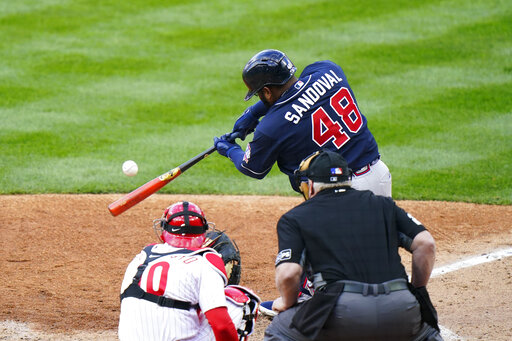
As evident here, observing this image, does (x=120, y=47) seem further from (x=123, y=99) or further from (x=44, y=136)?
(x=44, y=136)

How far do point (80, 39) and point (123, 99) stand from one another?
2.60 m

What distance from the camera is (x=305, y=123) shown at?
4957 mm

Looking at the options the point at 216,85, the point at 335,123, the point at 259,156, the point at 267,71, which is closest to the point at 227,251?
the point at 259,156

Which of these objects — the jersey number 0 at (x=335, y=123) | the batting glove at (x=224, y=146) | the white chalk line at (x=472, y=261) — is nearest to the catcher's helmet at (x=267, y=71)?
the jersey number 0 at (x=335, y=123)

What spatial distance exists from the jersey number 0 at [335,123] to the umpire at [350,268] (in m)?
1.01

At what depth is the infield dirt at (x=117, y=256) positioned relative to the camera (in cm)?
541

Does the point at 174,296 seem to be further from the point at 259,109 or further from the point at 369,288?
the point at 259,109

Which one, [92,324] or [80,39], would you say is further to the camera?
[80,39]

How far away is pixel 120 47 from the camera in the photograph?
12367 mm

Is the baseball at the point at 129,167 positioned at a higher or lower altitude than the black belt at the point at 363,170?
lower

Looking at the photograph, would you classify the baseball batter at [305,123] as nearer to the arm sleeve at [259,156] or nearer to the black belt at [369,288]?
the arm sleeve at [259,156]

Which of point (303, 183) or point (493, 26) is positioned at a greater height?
point (493, 26)

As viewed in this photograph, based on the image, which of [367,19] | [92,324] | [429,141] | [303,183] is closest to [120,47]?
[367,19]

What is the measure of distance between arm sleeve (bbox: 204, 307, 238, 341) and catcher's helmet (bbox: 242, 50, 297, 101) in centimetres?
177
